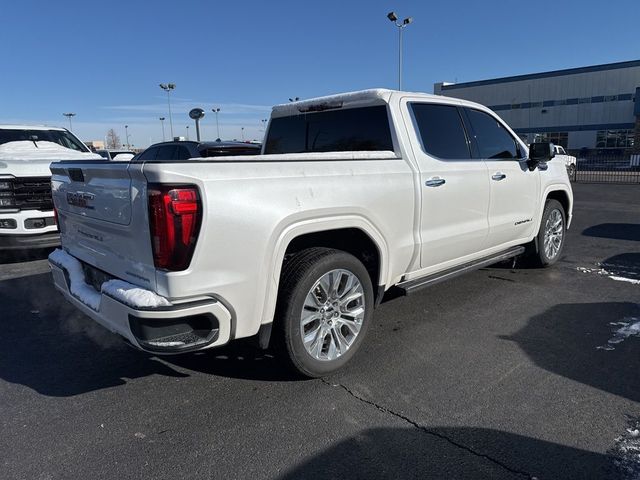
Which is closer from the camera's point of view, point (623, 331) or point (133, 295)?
point (133, 295)

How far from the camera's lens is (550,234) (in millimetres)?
6168

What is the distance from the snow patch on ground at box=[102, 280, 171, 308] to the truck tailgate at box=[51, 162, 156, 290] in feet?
0.15

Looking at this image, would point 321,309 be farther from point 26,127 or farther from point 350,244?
point 26,127

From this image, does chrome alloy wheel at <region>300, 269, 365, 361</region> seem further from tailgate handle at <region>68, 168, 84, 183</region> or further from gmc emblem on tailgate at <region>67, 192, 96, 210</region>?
tailgate handle at <region>68, 168, 84, 183</region>

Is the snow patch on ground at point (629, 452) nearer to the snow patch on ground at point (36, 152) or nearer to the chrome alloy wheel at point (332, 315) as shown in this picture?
the chrome alloy wheel at point (332, 315)

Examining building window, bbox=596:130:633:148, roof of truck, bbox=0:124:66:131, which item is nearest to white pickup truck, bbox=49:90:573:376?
roof of truck, bbox=0:124:66:131

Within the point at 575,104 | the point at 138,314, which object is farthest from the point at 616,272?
the point at 575,104

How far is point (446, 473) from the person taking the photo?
7.93 feet

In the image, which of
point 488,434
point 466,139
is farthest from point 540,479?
point 466,139

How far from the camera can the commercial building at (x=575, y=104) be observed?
159 ft

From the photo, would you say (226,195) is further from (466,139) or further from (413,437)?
(466,139)

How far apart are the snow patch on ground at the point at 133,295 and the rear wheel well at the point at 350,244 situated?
3.15 feet

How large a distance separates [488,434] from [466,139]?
112 inches

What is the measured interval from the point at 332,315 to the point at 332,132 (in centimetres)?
186
